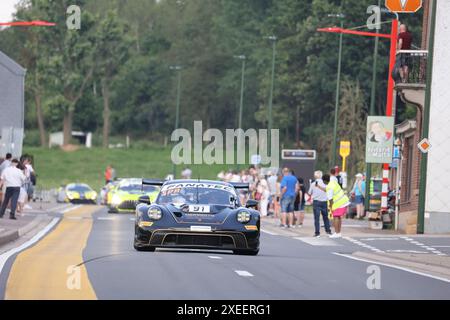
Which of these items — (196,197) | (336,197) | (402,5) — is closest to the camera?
(196,197)

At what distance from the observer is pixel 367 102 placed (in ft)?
329

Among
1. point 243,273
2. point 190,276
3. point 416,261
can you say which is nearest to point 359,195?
point 416,261

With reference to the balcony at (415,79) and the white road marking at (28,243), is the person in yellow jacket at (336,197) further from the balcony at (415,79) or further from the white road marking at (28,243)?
the white road marking at (28,243)

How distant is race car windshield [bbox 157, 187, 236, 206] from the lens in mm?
Answer: 24266

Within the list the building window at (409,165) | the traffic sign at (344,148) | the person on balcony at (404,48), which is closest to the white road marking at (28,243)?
the person on balcony at (404,48)

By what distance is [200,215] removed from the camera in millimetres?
23406

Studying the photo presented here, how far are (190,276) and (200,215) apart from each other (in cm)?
576

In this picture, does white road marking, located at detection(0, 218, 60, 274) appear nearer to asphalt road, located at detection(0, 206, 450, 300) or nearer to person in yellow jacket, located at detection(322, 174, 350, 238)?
asphalt road, located at detection(0, 206, 450, 300)

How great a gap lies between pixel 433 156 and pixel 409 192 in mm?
5677

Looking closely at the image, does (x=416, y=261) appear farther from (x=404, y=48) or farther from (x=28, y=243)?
(x=404, y=48)

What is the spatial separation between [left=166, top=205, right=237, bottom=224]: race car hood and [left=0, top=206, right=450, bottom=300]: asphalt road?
23.7 inches

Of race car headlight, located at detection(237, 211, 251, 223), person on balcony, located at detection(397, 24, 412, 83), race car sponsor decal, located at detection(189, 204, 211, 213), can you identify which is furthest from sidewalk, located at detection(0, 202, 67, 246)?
person on balcony, located at detection(397, 24, 412, 83)

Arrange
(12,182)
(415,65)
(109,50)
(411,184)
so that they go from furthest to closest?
(109,50)
(411,184)
(415,65)
(12,182)
